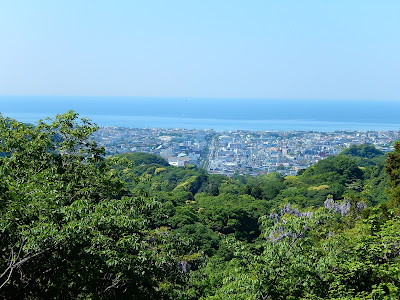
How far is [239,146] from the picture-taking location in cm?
8781

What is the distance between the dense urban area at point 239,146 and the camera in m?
70.6

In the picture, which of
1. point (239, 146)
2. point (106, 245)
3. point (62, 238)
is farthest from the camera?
point (239, 146)

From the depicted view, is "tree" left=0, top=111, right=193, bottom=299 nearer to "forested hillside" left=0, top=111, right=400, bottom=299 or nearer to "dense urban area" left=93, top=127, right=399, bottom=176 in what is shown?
"forested hillside" left=0, top=111, right=400, bottom=299

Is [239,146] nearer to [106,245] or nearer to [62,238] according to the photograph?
[106,245]

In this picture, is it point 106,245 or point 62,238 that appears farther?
point 106,245

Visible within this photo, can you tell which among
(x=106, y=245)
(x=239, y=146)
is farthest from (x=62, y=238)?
(x=239, y=146)

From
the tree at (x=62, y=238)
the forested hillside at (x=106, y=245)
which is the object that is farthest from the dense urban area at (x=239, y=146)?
the tree at (x=62, y=238)

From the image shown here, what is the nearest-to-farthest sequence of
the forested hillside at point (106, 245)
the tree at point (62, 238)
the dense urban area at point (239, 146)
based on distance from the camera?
the tree at point (62, 238) < the forested hillside at point (106, 245) < the dense urban area at point (239, 146)

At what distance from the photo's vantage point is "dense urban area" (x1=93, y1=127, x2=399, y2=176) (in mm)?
70562

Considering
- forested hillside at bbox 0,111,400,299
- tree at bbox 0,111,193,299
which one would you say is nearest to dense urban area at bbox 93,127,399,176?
forested hillside at bbox 0,111,400,299

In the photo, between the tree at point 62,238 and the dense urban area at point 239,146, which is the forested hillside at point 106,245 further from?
the dense urban area at point 239,146

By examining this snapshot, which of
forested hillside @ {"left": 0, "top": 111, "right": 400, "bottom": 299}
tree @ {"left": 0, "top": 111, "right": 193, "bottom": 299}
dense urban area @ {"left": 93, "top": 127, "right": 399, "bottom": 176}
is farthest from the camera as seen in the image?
dense urban area @ {"left": 93, "top": 127, "right": 399, "bottom": 176}

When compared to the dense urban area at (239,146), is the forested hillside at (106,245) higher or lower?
higher

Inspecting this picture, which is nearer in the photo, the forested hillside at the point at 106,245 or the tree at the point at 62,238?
the tree at the point at 62,238
